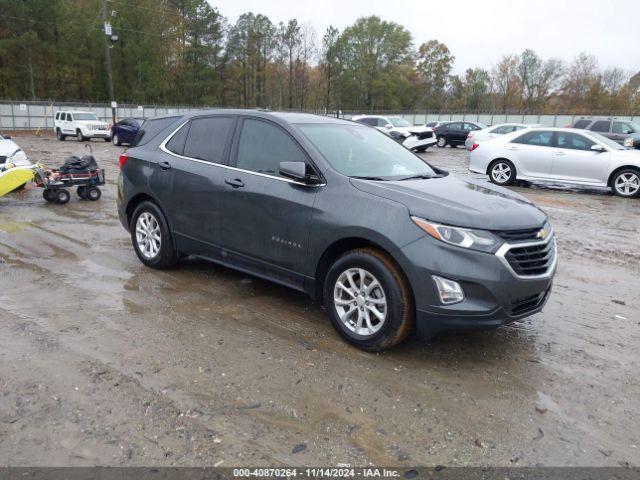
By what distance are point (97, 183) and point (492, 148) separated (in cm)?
995

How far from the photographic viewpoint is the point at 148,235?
19.5 feet

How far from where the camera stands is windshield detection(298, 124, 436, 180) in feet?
14.9

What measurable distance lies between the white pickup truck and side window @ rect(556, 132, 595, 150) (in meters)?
26.1

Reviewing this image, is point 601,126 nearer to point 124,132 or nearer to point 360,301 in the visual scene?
point 360,301

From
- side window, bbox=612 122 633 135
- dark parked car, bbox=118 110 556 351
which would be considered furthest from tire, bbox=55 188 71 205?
side window, bbox=612 122 633 135

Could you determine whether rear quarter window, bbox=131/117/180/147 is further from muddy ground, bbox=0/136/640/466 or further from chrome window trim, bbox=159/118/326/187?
muddy ground, bbox=0/136/640/466

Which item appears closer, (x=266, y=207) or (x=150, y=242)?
(x=266, y=207)

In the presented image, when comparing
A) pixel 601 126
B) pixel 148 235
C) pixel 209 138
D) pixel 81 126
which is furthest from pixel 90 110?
pixel 209 138

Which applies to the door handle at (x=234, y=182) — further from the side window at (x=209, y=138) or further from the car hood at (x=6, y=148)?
the car hood at (x=6, y=148)

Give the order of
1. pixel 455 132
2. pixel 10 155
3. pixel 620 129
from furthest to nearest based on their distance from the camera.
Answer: pixel 455 132 < pixel 620 129 < pixel 10 155

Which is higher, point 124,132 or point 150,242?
point 124,132

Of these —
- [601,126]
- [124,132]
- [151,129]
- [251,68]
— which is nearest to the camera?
[151,129]

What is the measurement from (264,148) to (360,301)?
176 centimetres

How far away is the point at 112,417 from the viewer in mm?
3146
